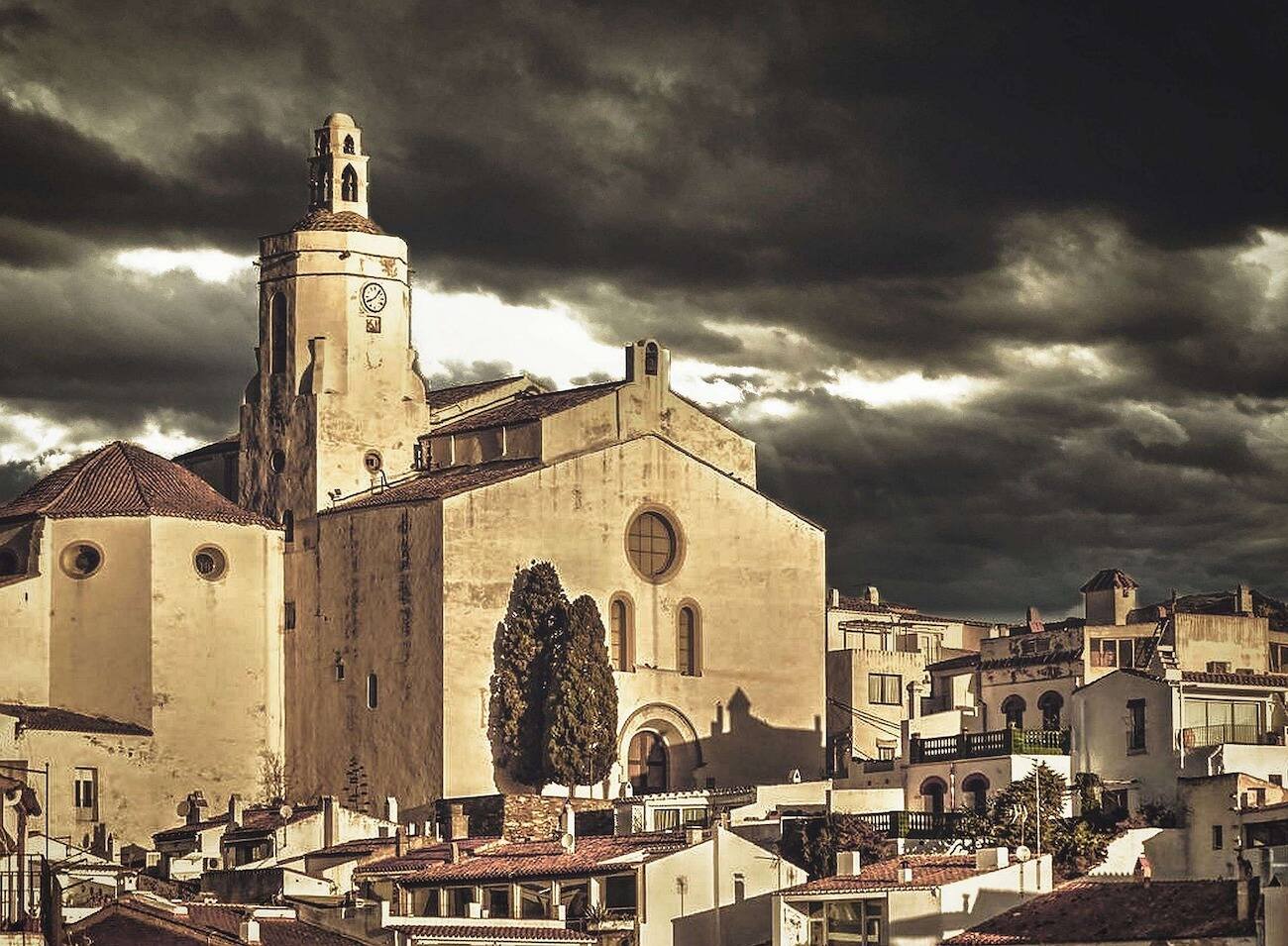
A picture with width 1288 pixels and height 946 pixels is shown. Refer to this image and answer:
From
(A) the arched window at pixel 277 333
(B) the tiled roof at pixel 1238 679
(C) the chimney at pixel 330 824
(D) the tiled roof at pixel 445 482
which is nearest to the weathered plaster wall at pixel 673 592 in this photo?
(D) the tiled roof at pixel 445 482

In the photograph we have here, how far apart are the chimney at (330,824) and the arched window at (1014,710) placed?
55.9 feet

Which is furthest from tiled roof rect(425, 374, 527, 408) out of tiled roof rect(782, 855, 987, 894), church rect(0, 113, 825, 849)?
tiled roof rect(782, 855, 987, 894)

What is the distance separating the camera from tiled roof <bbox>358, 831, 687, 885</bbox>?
6462cm

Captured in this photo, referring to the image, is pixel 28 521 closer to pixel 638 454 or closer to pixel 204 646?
pixel 204 646

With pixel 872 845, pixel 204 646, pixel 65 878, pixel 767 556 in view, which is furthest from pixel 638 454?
pixel 65 878

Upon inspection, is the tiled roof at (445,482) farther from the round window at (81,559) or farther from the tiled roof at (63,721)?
the tiled roof at (63,721)

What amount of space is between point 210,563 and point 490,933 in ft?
109

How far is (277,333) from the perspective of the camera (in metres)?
96.6

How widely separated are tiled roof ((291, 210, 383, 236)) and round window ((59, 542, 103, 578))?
1144cm

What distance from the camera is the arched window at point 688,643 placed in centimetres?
9194

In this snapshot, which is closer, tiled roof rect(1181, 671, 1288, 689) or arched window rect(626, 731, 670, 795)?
tiled roof rect(1181, 671, 1288, 689)

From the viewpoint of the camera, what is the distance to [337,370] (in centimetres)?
9531

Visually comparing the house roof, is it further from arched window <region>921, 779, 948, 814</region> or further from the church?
the church

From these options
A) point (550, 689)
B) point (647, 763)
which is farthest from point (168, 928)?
point (647, 763)
